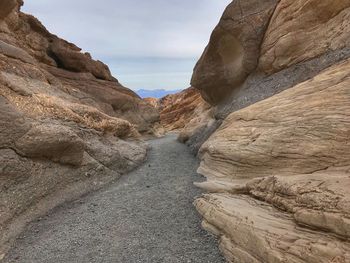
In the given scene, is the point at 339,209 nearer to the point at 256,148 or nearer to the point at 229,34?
the point at 256,148

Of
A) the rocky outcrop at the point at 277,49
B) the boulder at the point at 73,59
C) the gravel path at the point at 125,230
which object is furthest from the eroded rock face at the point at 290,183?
the boulder at the point at 73,59

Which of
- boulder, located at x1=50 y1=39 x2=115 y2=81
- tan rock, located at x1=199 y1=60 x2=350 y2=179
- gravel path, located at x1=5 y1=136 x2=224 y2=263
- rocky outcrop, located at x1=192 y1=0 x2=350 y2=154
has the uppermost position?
boulder, located at x1=50 y1=39 x2=115 y2=81

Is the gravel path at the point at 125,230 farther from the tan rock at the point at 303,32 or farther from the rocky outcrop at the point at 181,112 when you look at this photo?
the rocky outcrop at the point at 181,112

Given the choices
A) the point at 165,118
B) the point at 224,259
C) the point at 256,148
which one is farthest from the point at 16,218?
the point at 165,118

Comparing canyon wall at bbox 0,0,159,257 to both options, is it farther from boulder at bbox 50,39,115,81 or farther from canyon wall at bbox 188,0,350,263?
canyon wall at bbox 188,0,350,263

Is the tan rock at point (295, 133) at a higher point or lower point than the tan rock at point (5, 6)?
lower

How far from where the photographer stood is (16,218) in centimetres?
980

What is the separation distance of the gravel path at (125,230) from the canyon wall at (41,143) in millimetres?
740

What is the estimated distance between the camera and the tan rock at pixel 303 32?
39.2 feet

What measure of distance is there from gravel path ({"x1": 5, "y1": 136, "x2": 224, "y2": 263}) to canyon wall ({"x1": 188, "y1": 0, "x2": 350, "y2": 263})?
70 cm

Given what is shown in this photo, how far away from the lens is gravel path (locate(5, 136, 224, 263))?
799cm

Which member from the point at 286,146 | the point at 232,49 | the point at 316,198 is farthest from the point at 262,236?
the point at 232,49

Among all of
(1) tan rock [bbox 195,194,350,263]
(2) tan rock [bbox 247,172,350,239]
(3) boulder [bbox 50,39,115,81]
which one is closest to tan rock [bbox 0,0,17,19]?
(3) boulder [bbox 50,39,115,81]

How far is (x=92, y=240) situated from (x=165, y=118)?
140 feet
